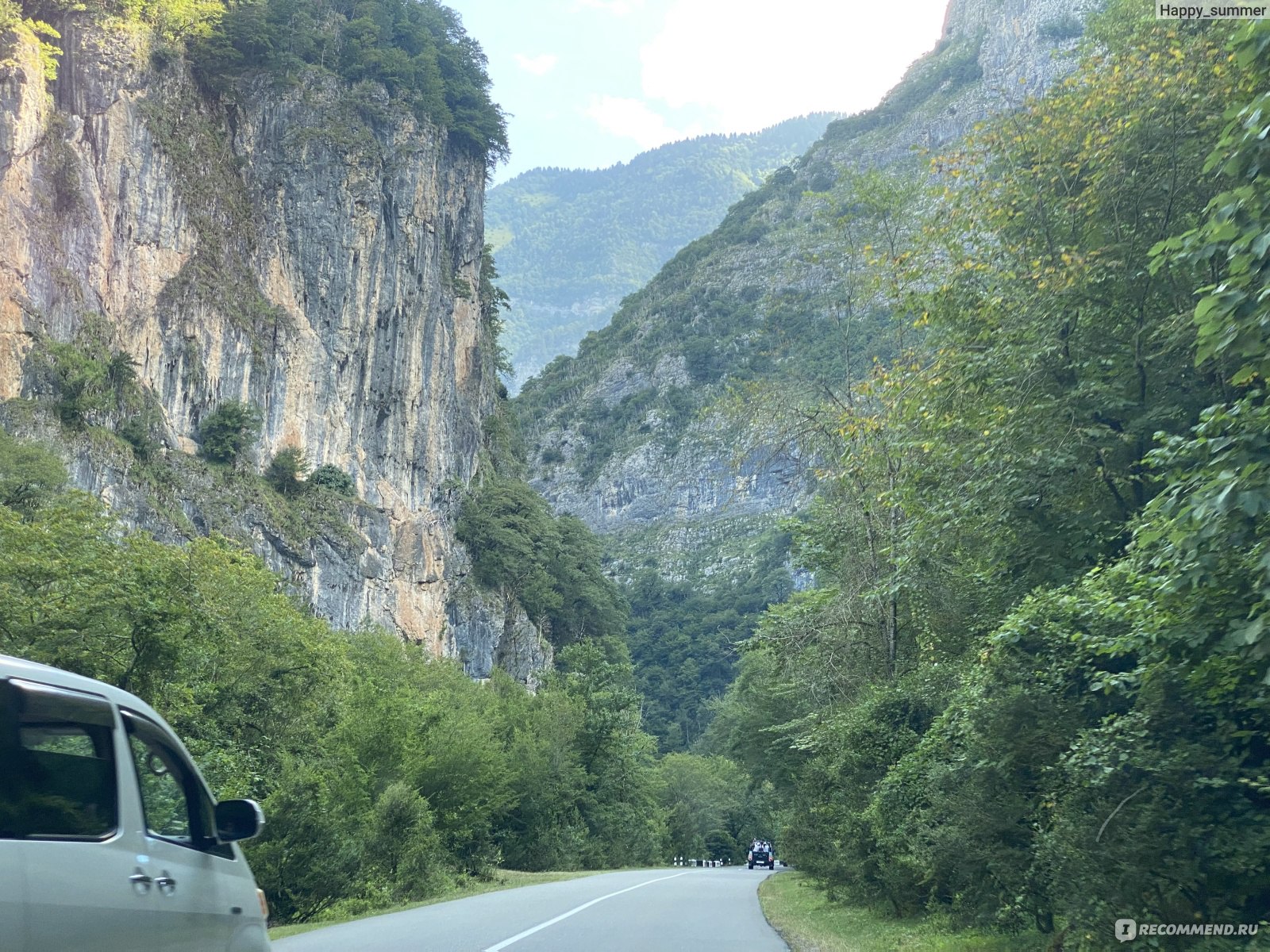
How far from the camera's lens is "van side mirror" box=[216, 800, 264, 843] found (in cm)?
527

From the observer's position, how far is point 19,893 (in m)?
3.56

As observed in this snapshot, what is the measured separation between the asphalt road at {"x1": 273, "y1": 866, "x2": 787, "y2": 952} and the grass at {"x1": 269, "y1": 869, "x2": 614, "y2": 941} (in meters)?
0.53

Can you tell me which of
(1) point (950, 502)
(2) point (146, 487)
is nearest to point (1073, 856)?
(1) point (950, 502)

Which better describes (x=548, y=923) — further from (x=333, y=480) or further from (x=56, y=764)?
(x=333, y=480)

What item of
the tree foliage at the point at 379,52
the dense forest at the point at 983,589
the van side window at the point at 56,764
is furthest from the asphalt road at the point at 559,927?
the tree foliage at the point at 379,52

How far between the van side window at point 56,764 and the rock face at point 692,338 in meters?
117

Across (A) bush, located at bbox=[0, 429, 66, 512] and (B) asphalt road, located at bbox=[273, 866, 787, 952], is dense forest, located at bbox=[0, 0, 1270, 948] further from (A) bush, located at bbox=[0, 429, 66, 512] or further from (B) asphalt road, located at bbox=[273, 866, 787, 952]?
(B) asphalt road, located at bbox=[273, 866, 787, 952]

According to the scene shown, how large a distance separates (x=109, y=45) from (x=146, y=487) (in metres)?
21.8

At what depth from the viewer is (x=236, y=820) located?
5.30 m

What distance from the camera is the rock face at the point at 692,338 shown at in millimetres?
134750

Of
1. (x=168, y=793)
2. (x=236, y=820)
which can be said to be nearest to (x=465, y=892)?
(x=236, y=820)

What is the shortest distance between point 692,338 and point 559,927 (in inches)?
5329

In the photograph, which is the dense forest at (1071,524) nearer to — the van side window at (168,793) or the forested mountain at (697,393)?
the van side window at (168,793)

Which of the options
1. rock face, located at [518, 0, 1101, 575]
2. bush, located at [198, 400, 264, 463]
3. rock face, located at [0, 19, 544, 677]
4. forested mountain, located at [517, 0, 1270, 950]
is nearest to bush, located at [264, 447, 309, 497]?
rock face, located at [0, 19, 544, 677]
